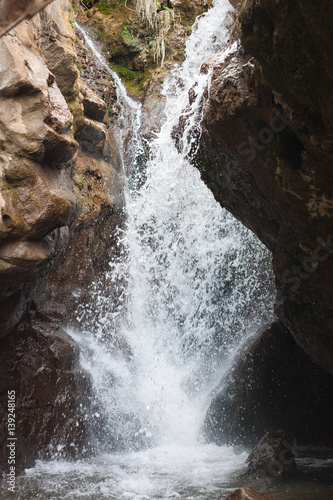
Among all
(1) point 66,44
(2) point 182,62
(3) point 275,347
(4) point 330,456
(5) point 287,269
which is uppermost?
(2) point 182,62

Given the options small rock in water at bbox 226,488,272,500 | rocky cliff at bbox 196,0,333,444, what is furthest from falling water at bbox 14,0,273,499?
small rock in water at bbox 226,488,272,500

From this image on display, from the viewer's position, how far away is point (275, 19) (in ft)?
8.68

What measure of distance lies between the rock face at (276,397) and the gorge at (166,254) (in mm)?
28

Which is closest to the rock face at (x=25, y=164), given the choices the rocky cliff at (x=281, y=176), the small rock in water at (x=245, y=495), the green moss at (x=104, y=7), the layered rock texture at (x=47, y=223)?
the layered rock texture at (x=47, y=223)

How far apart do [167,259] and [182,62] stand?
531cm

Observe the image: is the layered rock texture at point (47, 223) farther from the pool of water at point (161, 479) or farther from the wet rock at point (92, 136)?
the pool of water at point (161, 479)

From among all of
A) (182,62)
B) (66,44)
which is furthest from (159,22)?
(66,44)

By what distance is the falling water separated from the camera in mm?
5422

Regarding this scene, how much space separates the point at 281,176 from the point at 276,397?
13.3 ft

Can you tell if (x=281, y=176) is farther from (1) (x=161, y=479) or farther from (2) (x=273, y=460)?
(1) (x=161, y=479)

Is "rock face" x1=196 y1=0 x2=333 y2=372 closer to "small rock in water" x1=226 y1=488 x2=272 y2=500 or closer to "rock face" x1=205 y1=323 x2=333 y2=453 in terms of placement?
"rock face" x1=205 y1=323 x2=333 y2=453

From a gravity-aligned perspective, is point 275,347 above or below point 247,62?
below

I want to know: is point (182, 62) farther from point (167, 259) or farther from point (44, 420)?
point (44, 420)

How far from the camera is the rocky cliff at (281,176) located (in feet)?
8.80
